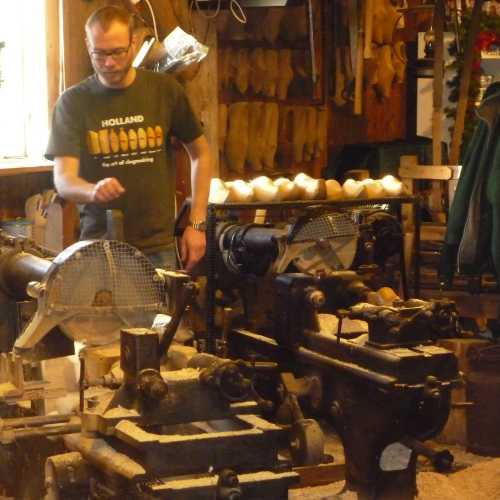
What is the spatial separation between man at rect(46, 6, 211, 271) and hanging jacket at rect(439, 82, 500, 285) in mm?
1822

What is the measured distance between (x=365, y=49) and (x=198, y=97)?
1697 millimetres

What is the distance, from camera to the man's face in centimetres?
482

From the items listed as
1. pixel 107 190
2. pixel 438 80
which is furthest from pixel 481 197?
pixel 107 190

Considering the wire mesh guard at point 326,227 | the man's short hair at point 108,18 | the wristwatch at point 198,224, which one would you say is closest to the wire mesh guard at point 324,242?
the wire mesh guard at point 326,227

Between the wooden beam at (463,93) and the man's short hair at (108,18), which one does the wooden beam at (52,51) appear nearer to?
the man's short hair at (108,18)

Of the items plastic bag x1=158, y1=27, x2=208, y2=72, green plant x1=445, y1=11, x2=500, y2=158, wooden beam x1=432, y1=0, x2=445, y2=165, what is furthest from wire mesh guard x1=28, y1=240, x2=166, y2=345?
green plant x1=445, y1=11, x2=500, y2=158

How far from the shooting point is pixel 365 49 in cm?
814

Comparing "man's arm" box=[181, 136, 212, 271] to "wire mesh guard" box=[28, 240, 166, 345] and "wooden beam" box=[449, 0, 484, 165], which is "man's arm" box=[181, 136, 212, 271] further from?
"wooden beam" box=[449, 0, 484, 165]

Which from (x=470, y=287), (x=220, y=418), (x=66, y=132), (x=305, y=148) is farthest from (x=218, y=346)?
(x=305, y=148)

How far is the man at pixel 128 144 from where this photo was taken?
16.2ft

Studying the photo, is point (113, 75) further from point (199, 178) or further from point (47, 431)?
point (47, 431)

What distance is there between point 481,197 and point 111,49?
2433 mm

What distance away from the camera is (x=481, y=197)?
21.1 ft

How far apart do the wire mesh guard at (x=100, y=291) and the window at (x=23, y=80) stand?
2.60 meters
